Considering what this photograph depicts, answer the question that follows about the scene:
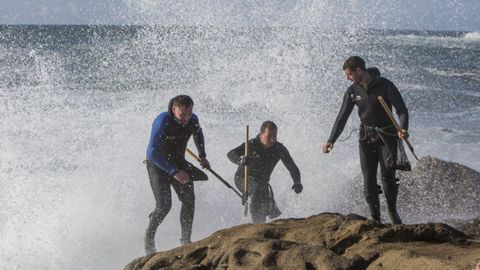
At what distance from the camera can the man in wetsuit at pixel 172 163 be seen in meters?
6.85

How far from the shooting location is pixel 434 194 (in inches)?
386

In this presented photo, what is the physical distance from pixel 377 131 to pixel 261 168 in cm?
155

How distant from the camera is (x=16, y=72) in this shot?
32.4m

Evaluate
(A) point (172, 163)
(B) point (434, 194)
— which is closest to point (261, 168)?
(A) point (172, 163)

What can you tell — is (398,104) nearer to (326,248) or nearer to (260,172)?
(260,172)

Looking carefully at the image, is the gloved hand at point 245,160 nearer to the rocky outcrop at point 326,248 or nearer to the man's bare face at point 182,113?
the man's bare face at point 182,113

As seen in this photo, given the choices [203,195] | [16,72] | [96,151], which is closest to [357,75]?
[203,195]

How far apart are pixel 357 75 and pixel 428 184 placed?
3.72 metres

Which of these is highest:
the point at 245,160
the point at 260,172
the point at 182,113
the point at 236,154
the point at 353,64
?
the point at 353,64

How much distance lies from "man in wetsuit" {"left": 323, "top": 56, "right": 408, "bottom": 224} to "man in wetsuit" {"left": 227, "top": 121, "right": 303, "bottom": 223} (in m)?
1.02

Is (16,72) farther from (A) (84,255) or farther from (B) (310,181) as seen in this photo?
(A) (84,255)

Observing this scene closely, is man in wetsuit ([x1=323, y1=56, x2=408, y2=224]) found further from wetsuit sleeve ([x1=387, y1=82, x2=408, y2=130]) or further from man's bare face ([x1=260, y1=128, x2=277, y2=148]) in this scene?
man's bare face ([x1=260, y1=128, x2=277, y2=148])

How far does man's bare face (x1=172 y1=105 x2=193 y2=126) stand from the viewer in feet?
22.4

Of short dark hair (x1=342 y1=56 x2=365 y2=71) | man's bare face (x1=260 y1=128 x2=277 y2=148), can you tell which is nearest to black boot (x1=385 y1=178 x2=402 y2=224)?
short dark hair (x1=342 y1=56 x2=365 y2=71)
